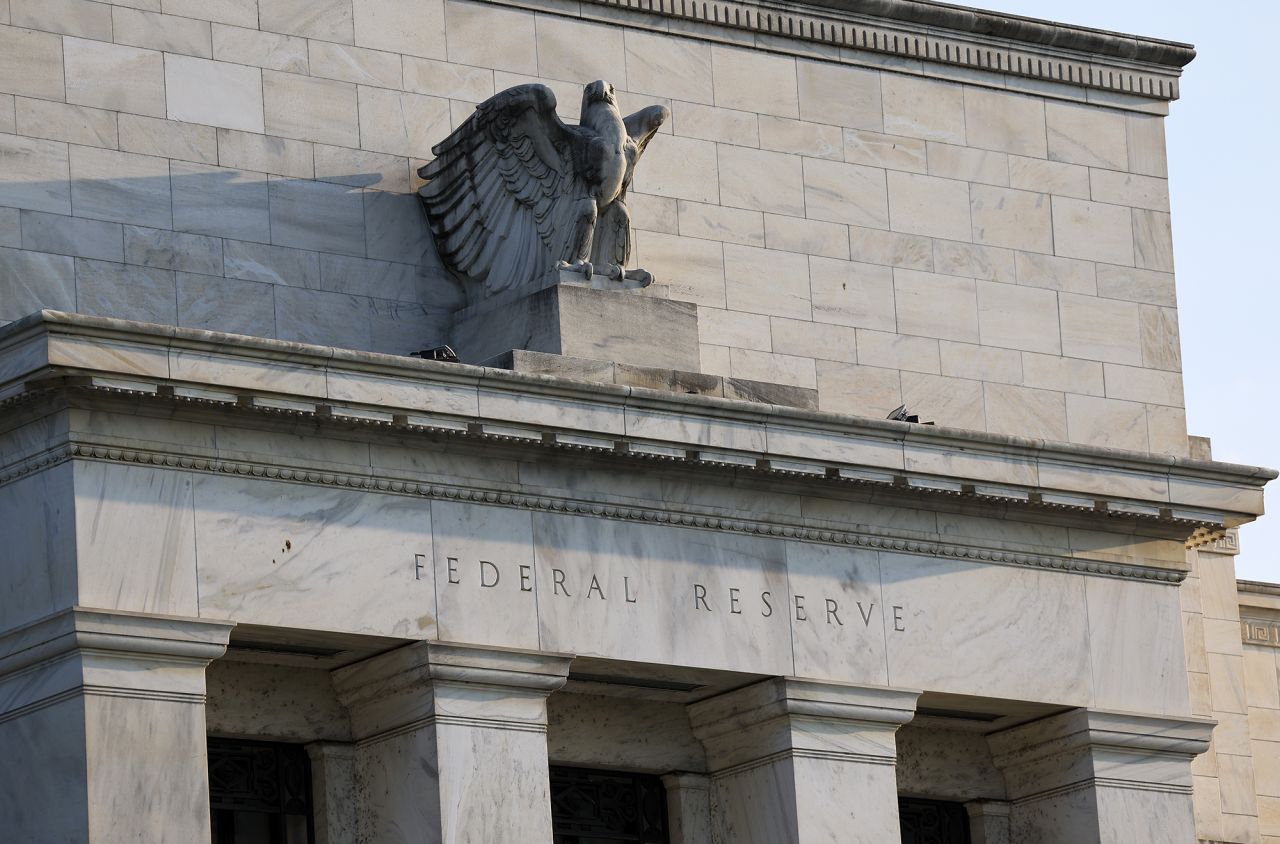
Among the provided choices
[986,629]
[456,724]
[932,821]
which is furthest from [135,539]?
[932,821]

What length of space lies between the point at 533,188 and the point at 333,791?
5923 millimetres

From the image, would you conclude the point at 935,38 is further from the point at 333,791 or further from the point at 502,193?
the point at 333,791

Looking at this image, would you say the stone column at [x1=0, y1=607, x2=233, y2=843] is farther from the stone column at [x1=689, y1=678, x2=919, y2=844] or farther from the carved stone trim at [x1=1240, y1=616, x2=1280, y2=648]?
the carved stone trim at [x1=1240, y1=616, x2=1280, y2=648]

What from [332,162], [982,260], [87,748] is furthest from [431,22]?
[87,748]

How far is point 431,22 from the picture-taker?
30.0m

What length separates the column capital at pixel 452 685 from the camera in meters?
26.4

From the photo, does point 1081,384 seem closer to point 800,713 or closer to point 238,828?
point 800,713

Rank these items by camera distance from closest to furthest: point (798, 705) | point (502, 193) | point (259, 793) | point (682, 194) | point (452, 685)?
point (452, 685) → point (259, 793) → point (798, 705) → point (502, 193) → point (682, 194)

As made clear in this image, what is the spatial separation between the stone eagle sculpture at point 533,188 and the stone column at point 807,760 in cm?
405

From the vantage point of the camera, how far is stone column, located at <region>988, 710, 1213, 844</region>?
98.9ft

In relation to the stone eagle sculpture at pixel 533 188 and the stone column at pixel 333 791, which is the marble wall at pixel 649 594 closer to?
the stone column at pixel 333 791

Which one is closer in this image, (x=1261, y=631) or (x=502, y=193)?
(x=502, y=193)

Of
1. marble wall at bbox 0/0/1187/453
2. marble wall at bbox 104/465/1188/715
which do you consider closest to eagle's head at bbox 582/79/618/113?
marble wall at bbox 0/0/1187/453

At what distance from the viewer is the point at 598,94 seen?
29.0 metres
